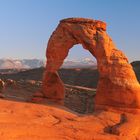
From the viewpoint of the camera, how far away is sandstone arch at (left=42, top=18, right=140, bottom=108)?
14.8 meters

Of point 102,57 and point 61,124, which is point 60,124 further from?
point 102,57

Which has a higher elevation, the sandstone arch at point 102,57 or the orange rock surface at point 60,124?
the sandstone arch at point 102,57

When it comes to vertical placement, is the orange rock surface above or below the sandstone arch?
below

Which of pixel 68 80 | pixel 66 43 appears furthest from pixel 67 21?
pixel 68 80

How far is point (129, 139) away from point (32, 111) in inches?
138

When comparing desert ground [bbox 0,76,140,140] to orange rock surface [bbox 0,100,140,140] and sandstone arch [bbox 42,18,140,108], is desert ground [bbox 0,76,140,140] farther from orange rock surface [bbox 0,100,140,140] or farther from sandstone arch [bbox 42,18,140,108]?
sandstone arch [bbox 42,18,140,108]

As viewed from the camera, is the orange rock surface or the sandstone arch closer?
the orange rock surface

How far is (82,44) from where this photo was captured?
16.1m

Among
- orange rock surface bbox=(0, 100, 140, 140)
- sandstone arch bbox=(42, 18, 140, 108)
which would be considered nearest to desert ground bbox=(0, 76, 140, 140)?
orange rock surface bbox=(0, 100, 140, 140)

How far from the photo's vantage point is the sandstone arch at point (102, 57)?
14781mm

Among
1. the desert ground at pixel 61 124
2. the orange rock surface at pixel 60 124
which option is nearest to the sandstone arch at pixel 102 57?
the desert ground at pixel 61 124

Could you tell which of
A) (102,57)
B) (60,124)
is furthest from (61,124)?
(102,57)

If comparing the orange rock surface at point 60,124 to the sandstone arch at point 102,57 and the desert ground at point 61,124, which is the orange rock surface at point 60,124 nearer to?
the desert ground at point 61,124

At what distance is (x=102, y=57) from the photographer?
15.4 meters
